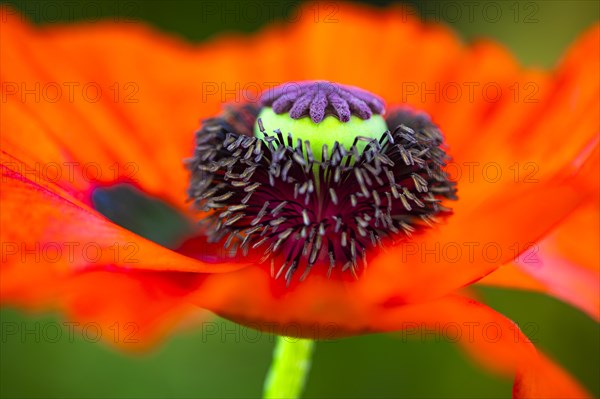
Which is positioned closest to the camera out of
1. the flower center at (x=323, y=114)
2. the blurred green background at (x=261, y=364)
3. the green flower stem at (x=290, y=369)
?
the green flower stem at (x=290, y=369)

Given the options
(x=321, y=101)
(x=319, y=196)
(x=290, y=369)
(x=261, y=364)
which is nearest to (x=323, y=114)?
(x=321, y=101)

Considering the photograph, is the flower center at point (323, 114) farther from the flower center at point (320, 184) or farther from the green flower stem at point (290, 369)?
the green flower stem at point (290, 369)

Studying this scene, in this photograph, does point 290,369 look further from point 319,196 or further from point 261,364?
point 261,364

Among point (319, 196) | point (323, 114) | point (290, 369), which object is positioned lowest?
point (290, 369)

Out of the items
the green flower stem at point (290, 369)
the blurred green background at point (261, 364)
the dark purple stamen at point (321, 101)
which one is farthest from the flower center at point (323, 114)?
the blurred green background at point (261, 364)

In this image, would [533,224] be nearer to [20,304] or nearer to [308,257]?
[308,257]

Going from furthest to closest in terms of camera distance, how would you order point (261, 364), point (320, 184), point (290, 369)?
point (261, 364) → point (320, 184) → point (290, 369)

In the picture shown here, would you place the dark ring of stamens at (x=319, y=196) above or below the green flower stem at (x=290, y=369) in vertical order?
above

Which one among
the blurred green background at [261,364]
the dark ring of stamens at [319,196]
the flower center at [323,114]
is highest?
the flower center at [323,114]
